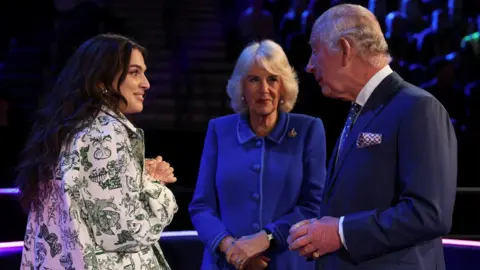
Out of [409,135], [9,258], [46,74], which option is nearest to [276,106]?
[409,135]

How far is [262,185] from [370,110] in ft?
2.46

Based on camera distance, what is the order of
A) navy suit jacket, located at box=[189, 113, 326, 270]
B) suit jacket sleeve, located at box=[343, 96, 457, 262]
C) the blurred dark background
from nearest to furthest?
suit jacket sleeve, located at box=[343, 96, 457, 262]
navy suit jacket, located at box=[189, 113, 326, 270]
the blurred dark background

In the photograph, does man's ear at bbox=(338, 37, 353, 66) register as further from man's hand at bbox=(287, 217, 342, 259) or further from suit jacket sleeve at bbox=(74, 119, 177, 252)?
suit jacket sleeve at bbox=(74, 119, 177, 252)

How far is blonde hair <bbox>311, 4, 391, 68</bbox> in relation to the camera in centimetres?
169

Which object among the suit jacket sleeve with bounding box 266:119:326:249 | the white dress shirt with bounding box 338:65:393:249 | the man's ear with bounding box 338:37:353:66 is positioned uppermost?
the man's ear with bounding box 338:37:353:66

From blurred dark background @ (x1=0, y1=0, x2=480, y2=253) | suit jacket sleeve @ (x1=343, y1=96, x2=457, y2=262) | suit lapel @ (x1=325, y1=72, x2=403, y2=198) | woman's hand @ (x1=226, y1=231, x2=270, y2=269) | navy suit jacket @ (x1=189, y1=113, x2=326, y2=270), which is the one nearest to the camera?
suit jacket sleeve @ (x1=343, y1=96, x2=457, y2=262)

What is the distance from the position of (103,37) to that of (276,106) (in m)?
0.76

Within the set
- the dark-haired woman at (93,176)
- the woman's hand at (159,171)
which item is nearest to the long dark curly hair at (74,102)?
the dark-haired woman at (93,176)

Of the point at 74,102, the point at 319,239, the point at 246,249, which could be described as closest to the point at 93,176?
the point at 74,102

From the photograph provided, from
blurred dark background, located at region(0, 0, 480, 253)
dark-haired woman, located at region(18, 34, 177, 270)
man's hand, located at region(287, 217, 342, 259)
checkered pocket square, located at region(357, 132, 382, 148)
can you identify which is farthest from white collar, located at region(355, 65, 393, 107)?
blurred dark background, located at region(0, 0, 480, 253)

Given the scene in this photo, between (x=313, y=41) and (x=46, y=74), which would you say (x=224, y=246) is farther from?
(x=46, y=74)

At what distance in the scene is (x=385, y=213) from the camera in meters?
1.56

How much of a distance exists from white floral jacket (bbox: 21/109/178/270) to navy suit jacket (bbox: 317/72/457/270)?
19.7 inches

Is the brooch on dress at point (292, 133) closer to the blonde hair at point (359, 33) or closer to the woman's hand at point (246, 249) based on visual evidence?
the woman's hand at point (246, 249)
